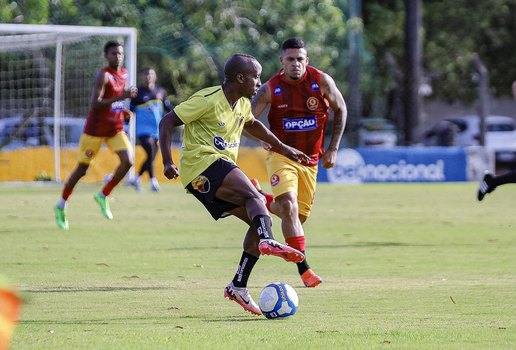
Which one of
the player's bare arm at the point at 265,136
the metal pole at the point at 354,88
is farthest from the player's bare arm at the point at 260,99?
the metal pole at the point at 354,88

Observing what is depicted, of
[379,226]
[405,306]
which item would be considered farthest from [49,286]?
[379,226]

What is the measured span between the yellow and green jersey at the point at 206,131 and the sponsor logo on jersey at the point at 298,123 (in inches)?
76.2

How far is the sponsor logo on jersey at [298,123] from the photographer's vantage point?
36.3 feet

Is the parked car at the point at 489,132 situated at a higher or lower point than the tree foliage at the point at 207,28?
lower

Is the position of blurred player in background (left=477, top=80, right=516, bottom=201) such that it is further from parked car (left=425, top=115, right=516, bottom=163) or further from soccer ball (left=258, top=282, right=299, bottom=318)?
parked car (left=425, top=115, right=516, bottom=163)

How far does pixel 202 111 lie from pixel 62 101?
23.1 metres

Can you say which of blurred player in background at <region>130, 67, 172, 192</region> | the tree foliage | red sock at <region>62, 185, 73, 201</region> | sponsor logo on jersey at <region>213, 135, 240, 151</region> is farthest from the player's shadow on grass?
the tree foliage

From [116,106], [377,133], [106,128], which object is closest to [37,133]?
[116,106]

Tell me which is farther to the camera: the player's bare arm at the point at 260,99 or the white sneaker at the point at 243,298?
the player's bare arm at the point at 260,99

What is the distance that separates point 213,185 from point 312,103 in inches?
97.6

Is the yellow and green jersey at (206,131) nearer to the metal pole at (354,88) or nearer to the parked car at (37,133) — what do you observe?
the parked car at (37,133)

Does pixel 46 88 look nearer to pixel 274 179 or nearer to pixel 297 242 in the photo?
pixel 274 179

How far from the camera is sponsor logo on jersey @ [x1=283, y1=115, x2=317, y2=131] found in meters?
11.1

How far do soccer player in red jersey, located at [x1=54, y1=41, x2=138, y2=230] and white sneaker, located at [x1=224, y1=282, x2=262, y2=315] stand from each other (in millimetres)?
7438
